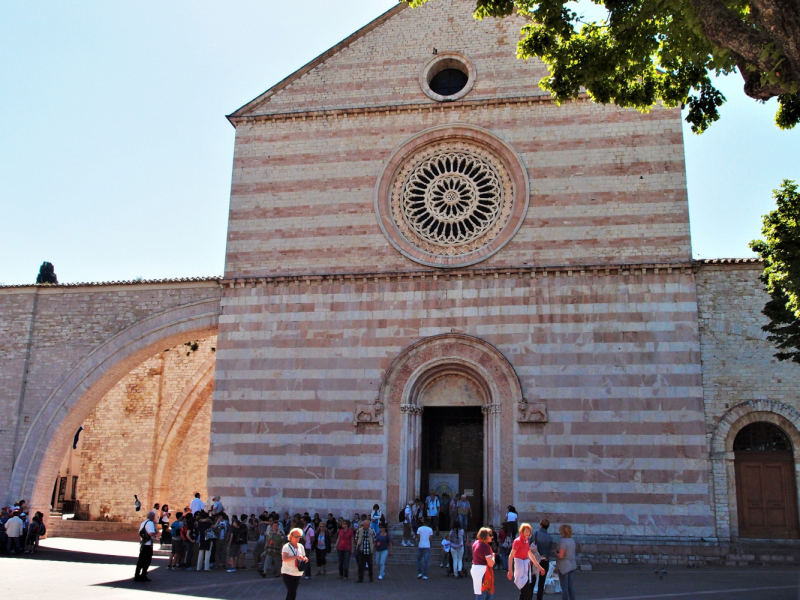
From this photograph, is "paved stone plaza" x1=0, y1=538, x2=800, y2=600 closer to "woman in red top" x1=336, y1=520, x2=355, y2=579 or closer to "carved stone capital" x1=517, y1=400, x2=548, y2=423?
"woman in red top" x1=336, y1=520, x2=355, y2=579

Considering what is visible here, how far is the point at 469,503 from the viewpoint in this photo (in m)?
18.4

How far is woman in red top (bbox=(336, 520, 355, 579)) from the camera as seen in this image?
15.3m

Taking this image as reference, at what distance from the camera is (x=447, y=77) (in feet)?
69.9

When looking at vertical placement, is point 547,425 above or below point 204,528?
above

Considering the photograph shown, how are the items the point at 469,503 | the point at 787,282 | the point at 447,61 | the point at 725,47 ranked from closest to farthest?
the point at 725,47
the point at 787,282
the point at 469,503
the point at 447,61

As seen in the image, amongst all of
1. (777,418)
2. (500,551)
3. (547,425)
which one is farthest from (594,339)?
(500,551)

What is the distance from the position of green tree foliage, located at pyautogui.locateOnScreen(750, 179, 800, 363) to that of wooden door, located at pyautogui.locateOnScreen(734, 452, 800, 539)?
537 cm

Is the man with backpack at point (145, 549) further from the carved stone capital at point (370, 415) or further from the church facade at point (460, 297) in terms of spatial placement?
the carved stone capital at point (370, 415)

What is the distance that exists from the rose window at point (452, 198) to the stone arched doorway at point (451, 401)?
2.70 meters

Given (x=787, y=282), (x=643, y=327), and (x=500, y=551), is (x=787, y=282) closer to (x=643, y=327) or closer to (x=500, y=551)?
(x=643, y=327)

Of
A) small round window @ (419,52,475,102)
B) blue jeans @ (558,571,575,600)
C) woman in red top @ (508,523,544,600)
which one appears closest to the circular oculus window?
small round window @ (419,52,475,102)

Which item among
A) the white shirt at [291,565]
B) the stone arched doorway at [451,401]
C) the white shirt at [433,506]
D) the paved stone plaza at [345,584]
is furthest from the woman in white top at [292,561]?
the stone arched doorway at [451,401]

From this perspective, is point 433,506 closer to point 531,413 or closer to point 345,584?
point 531,413

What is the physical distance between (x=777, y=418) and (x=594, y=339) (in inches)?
174
